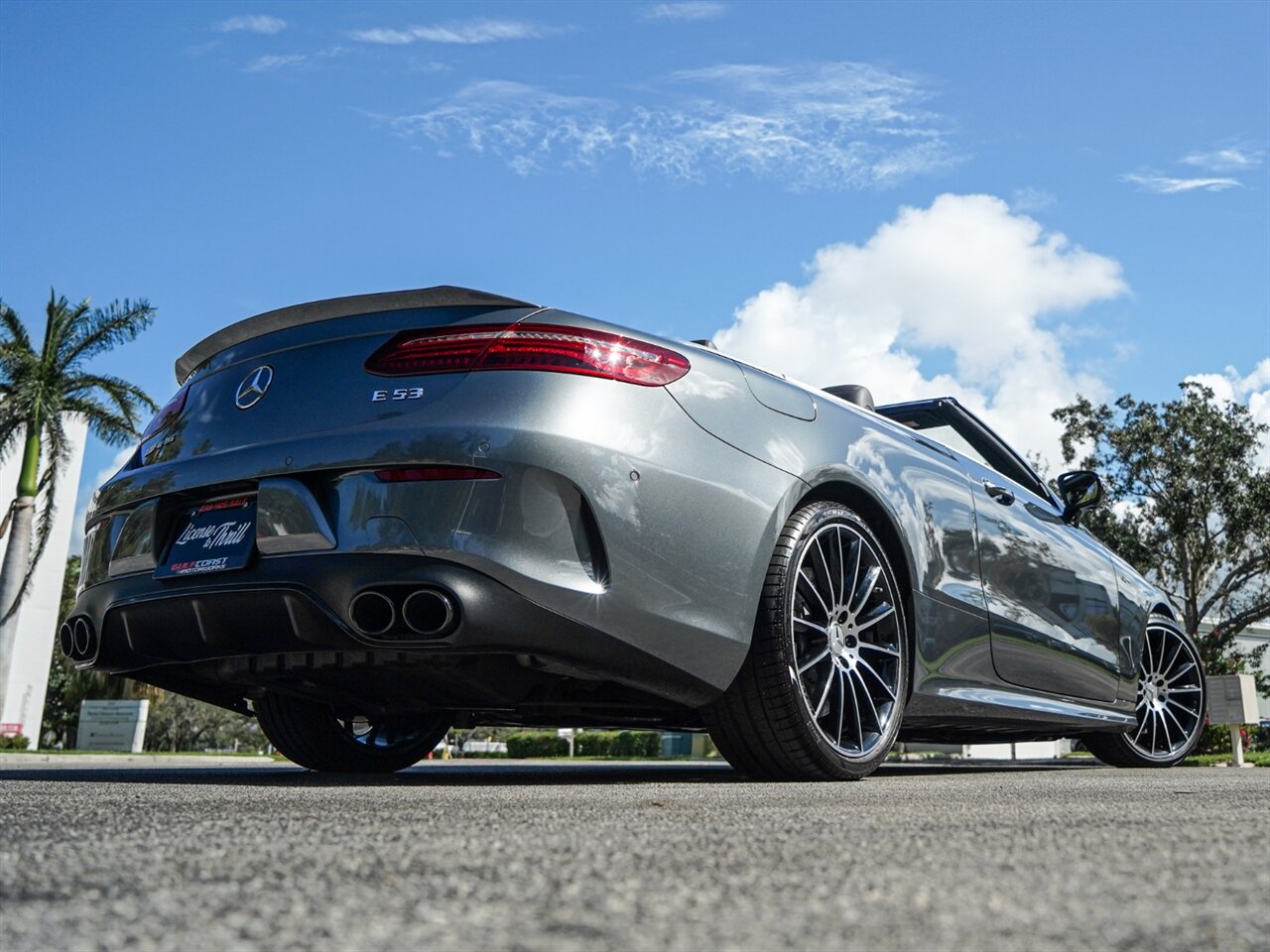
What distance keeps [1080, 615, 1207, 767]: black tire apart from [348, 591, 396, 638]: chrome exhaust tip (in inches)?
183

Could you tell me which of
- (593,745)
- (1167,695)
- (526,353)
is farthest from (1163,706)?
(593,745)

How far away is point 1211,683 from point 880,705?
29.4 ft

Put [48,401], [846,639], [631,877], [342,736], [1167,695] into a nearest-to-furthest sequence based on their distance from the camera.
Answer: [631,877] < [846,639] < [342,736] < [1167,695] < [48,401]

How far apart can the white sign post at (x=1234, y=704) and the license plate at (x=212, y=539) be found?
31.6ft

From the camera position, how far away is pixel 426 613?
3.22m

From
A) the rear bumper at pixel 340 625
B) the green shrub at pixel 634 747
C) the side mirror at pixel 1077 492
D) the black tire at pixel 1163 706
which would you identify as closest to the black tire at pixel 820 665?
the rear bumper at pixel 340 625

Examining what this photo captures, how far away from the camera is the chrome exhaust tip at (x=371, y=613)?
324 centimetres

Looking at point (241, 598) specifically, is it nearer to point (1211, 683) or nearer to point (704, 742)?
point (1211, 683)

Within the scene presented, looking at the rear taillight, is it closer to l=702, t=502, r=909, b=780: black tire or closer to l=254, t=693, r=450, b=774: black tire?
l=702, t=502, r=909, b=780: black tire

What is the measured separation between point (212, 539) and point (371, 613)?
24.6 inches

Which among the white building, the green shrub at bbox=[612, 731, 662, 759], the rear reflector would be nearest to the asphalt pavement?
the rear reflector

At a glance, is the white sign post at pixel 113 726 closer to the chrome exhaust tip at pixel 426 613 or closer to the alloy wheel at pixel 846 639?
the alloy wheel at pixel 846 639

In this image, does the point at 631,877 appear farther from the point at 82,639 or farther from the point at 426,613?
the point at 82,639

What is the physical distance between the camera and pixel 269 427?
3629 millimetres
